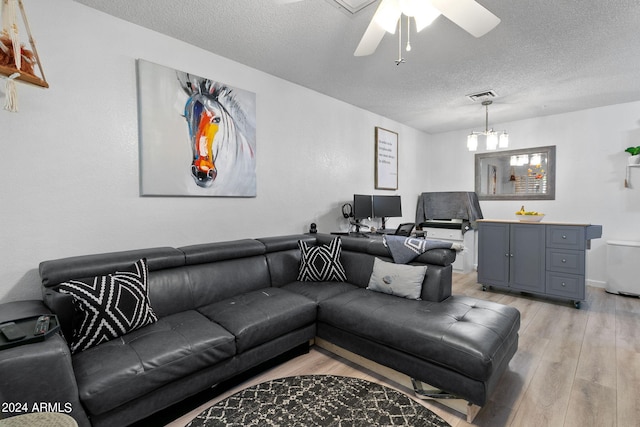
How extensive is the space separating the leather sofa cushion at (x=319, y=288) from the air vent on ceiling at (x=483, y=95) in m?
2.84

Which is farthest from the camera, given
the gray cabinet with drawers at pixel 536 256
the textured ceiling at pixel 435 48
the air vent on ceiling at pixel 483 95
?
the air vent on ceiling at pixel 483 95

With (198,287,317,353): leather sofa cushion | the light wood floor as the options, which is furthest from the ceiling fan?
the light wood floor

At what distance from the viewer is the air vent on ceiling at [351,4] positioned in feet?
6.38

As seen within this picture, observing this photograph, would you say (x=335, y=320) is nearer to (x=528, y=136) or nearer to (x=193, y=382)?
(x=193, y=382)

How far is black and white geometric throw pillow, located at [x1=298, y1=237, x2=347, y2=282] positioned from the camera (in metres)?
2.94

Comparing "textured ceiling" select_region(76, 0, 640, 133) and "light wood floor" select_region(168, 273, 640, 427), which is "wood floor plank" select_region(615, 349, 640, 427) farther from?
"textured ceiling" select_region(76, 0, 640, 133)

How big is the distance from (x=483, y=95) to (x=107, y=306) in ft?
14.2

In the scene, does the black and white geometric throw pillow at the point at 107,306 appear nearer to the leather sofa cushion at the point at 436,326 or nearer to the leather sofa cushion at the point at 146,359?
the leather sofa cushion at the point at 146,359

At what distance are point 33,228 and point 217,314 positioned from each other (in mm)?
1292

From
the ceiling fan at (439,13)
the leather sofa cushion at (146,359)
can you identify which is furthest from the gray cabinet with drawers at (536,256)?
the leather sofa cushion at (146,359)

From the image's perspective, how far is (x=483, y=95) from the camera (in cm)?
369

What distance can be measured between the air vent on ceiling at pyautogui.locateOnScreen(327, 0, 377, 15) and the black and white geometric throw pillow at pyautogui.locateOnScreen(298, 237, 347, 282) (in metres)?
2.03

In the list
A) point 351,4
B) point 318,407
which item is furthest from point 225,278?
point 351,4

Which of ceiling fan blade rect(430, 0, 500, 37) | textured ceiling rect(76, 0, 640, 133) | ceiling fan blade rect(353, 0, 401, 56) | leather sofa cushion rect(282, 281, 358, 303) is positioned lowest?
leather sofa cushion rect(282, 281, 358, 303)
